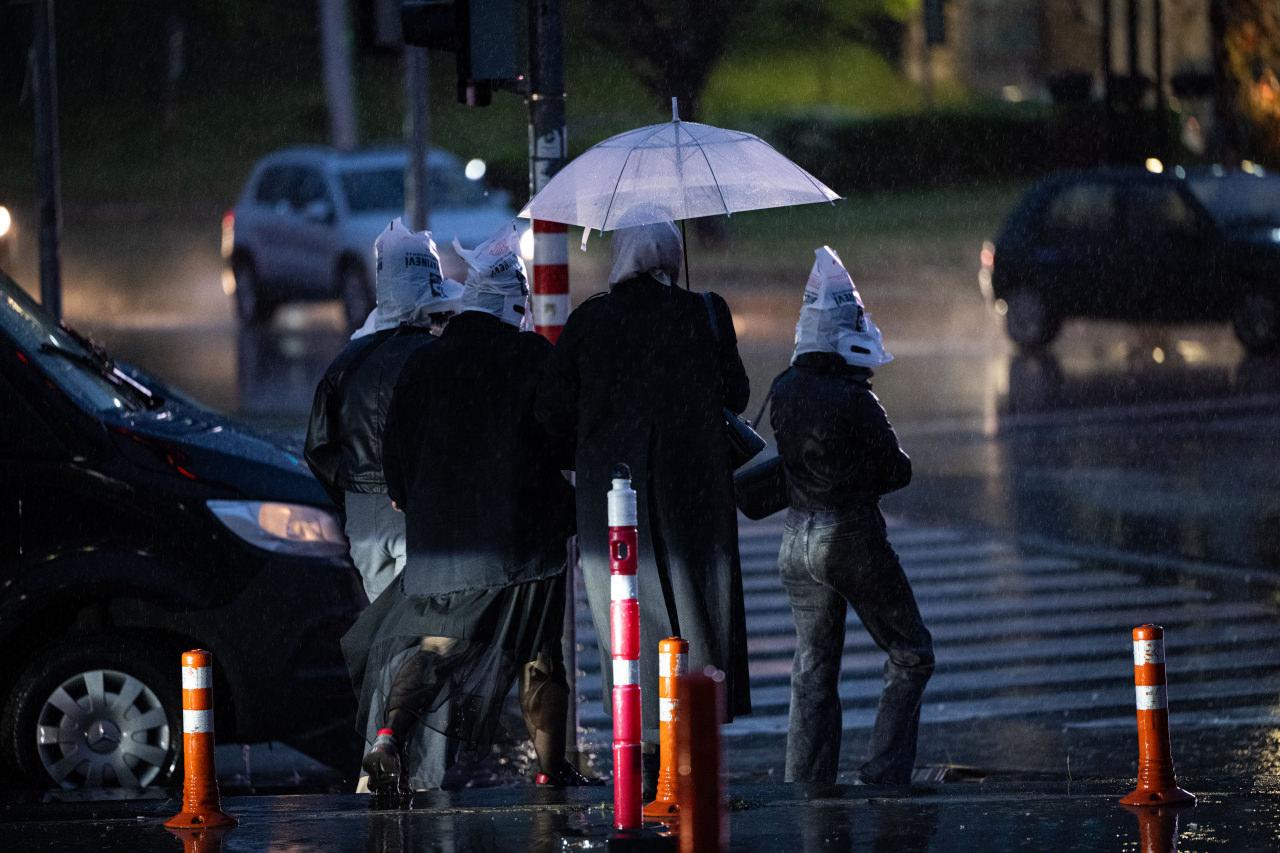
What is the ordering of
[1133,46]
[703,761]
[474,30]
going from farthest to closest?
[1133,46] < [474,30] < [703,761]

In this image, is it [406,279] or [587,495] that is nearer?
[587,495]

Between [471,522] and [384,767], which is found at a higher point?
[471,522]

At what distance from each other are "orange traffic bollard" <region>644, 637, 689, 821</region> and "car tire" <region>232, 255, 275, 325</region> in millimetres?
21379

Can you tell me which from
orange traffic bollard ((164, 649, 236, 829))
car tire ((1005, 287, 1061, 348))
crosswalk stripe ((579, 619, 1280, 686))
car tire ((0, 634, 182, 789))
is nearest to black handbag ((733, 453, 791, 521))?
orange traffic bollard ((164, 649, 236, 829))

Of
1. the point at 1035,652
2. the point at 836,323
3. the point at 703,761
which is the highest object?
the point at 836,323

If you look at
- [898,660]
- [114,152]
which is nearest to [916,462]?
[898,660]

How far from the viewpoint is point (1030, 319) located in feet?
76.1

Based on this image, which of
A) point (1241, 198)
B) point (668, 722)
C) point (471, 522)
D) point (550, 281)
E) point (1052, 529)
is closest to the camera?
point (668, 722)

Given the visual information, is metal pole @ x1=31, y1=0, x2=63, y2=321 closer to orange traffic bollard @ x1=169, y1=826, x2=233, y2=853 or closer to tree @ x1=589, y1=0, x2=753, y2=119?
orange traffic bollard @ x1=169, y1=826, x2=233, y2=853

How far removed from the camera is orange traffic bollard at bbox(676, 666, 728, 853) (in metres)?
4.39

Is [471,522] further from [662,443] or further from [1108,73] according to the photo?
[1108,73]

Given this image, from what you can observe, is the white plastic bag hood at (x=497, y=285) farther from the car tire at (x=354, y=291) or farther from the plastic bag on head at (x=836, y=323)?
the car tire at (x=354, y=291)

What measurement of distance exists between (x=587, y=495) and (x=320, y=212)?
61.3 ft

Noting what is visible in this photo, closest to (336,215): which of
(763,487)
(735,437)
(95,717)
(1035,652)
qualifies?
(1035,652)
